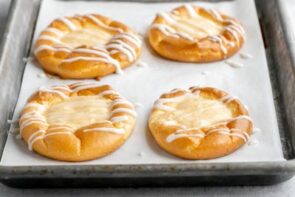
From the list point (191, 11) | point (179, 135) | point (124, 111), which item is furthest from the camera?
point (191, 11)

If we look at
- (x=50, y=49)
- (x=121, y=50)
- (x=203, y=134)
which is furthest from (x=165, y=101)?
(x=50, y=49)

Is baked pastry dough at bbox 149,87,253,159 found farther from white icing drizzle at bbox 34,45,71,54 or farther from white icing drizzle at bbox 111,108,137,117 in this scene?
white icing drizzle at bbox 34,45,71,54

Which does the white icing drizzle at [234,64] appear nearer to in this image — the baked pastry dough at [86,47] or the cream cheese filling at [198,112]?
the cream cheese filling at [198,112]

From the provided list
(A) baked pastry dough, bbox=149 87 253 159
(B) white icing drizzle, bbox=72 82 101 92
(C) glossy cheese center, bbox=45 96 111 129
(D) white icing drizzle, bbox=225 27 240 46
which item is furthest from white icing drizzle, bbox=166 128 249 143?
(D) white icing drizzle, bbox=225 27 240 46

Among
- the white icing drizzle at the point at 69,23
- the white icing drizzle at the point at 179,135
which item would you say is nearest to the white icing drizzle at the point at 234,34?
the white icing drizzle at the point at 179,135

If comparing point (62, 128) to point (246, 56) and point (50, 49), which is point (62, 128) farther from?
point (246, 56)

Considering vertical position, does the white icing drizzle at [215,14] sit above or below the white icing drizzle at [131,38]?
above

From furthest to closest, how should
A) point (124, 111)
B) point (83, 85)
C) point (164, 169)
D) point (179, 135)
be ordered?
point (83, 85) → point (124, 111) → point (179, 135) → point (164, 169)
